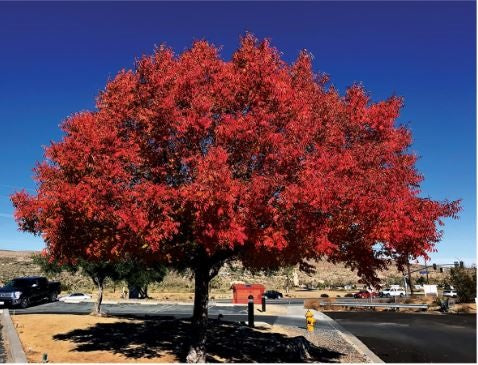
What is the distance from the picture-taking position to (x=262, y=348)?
18.1m

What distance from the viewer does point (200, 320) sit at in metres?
14.9

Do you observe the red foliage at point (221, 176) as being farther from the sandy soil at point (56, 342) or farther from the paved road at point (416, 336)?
the paved road at point (416, 336)

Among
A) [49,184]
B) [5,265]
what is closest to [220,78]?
[49,184]

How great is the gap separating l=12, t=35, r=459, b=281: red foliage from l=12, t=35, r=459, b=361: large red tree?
0.11ft

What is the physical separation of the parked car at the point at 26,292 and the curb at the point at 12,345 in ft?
47.0

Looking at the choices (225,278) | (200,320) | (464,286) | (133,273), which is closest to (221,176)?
(200,320)

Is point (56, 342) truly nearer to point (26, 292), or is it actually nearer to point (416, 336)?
point (416, 336)

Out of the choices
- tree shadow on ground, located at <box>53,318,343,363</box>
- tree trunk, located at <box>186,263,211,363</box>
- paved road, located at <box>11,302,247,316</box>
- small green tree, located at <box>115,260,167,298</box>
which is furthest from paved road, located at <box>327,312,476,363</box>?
small green tree, located at <box>115,260,167,298</box>

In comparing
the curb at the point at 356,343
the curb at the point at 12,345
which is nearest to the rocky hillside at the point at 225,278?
the curb at the point at 356,343

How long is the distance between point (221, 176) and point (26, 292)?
32.8 m

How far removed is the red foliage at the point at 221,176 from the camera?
10.7 meters

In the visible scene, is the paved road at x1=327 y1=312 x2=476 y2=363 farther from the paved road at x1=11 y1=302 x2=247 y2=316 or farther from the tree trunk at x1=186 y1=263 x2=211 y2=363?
the paved road at x1=11 y1=302 x2=247 y2=316

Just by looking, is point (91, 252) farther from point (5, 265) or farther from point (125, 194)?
point (5, 265)

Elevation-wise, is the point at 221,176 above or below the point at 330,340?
above
